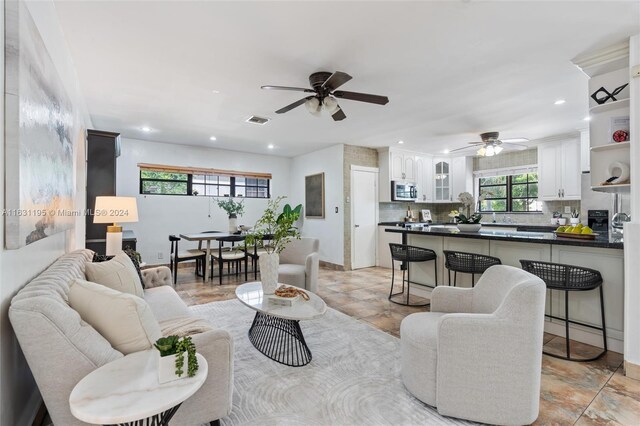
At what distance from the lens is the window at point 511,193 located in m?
6.29

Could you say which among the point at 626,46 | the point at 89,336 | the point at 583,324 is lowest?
the point at 583,324

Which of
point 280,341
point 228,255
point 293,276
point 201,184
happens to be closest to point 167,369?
point 280,341

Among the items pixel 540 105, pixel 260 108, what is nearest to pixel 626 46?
pixel 540 105

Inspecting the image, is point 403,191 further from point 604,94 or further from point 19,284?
point 19,284

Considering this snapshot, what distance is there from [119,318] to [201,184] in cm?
538

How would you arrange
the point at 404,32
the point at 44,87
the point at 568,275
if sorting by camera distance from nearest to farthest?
the point at 44,87 → the point at 404,32 → the point at 568,275

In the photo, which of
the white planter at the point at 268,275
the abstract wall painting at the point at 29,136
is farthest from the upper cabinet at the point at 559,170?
the abstract wall painting at the point at 29,136

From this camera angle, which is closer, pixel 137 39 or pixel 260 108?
pixel 137 39

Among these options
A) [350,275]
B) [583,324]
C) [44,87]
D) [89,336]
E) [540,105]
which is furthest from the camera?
[350,275]

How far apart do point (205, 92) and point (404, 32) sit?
7.32 feet

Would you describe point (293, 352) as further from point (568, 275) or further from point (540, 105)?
point (540, 105)

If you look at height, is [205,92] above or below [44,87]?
above

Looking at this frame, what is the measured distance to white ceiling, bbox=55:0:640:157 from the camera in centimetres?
203

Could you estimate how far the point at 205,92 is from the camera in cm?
338
